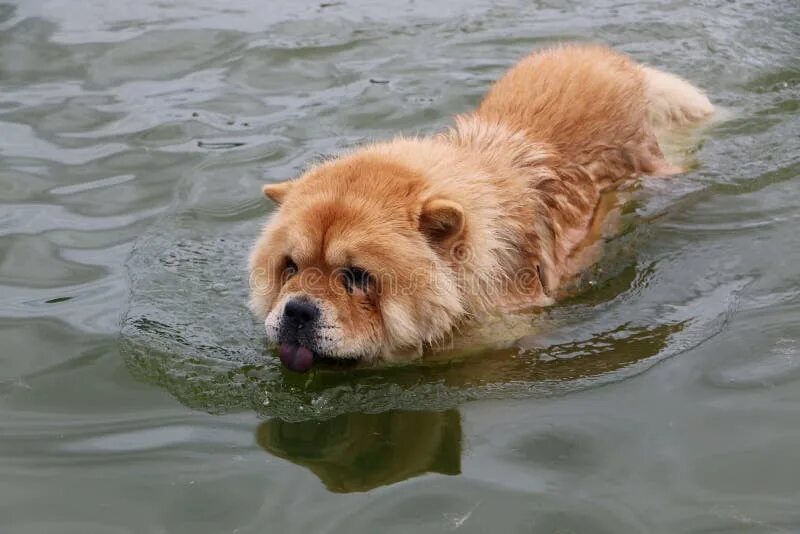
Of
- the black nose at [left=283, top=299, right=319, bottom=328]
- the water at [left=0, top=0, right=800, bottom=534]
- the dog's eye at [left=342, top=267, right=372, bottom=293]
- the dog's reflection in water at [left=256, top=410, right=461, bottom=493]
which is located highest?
the dog's eye at [left=342, top=267, right=372, bottom=293]

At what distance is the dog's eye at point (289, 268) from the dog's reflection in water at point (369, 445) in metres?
0.77

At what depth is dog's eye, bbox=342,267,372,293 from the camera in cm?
459

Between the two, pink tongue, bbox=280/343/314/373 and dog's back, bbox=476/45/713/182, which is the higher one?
dog's back, bbox=476/45/713/182

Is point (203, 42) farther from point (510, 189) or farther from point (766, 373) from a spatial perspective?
point (766, 373)

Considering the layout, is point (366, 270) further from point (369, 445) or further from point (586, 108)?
point (586, 108)

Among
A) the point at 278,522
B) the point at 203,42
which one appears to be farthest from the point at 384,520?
the point at 203,42

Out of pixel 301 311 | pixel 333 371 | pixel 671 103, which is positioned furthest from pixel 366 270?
pixel 671 103

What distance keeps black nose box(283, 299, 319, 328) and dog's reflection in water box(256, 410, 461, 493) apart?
448mm

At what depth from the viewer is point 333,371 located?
4.82m

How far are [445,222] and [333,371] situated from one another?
911 mm

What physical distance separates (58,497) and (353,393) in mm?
1364

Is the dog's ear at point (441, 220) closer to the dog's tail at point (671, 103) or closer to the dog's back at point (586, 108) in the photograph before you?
the dog's back at point (586, 108)

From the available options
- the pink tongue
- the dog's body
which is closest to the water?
the pink tongue

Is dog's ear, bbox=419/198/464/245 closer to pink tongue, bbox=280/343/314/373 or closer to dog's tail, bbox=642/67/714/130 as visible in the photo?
pink tongue, bbox=280/343/314/373
